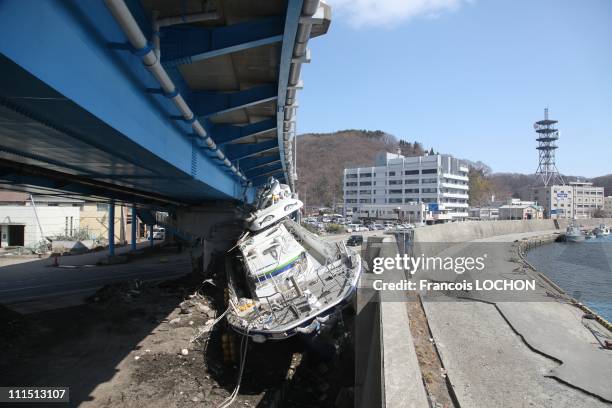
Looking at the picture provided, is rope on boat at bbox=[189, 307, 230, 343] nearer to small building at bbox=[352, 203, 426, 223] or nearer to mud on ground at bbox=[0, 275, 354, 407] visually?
mud on ground at bbox=[0, 275, 354, 407]

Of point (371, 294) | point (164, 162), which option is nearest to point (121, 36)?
point (164, 162)

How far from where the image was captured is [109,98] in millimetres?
4871

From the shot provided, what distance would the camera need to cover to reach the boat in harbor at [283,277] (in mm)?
12703

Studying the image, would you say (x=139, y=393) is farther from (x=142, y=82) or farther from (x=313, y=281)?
(x=142, y=82)

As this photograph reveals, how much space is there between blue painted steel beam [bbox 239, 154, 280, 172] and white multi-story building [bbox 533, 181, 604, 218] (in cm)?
12476

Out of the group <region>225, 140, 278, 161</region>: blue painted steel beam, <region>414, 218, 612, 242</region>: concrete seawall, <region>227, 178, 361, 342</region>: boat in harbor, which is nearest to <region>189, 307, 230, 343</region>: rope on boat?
<region>227, 178, 361, 342</region>: boat in harbor

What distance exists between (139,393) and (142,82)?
348 inches

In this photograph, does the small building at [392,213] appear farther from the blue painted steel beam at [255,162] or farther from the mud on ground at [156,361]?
the mud on ground at [156,361]

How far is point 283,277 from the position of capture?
51.3 feet

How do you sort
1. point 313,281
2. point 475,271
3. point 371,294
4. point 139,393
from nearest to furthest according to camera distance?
point 139,393
point 371,294
point 313,281
point 475,271

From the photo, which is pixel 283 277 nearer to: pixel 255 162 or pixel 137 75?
pixel 255 162

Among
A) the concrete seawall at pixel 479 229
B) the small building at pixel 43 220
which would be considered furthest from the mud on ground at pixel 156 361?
the small building at pixel 43 220

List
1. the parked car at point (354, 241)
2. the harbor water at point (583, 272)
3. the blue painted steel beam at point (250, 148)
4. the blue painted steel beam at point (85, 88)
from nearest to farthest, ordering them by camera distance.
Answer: the blue painted steel beam at point (85, 88) < the blue painted steel beam at point (250, 148) < the harbor water at point (583, 272) < the parked car at point (354, 241)

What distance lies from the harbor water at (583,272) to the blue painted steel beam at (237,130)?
22109 mm
